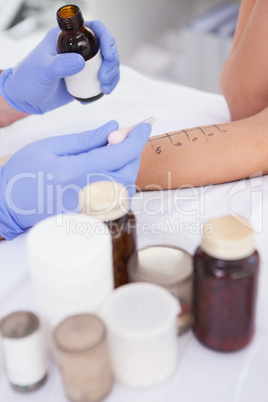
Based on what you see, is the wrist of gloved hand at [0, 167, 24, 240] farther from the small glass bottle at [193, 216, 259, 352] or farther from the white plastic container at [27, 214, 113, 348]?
the small glass bottle at [193, 216, 259, 352]

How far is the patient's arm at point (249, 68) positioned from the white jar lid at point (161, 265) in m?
0.56

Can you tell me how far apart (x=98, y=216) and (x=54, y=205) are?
27 centimetres

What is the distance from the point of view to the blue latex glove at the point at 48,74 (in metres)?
0.99

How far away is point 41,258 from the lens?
0.57m

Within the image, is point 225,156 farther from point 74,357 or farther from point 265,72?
point 74,357

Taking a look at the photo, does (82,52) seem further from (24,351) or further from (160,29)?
(160,29)

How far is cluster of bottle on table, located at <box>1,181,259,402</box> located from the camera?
0.56m

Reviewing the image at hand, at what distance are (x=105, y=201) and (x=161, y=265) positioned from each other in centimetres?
12

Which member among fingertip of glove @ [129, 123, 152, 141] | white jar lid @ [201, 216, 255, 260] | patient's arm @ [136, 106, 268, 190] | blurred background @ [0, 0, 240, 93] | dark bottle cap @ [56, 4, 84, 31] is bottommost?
blurred background @ [0, 0, 240, 93]

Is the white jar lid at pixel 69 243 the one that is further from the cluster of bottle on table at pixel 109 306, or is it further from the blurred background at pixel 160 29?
the blurred background at pixel 160 29

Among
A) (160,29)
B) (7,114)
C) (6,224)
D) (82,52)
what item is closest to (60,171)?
(6,224)

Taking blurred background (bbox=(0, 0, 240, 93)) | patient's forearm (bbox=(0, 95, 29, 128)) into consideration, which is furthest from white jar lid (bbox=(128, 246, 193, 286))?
blurred background (bbox=(0, 0, 240, 93))

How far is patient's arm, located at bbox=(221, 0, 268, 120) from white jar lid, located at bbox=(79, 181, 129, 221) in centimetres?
59

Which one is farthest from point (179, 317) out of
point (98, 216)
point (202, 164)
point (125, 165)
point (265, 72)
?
point (265, 72)
